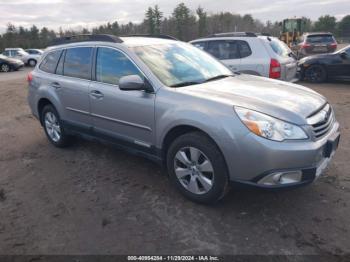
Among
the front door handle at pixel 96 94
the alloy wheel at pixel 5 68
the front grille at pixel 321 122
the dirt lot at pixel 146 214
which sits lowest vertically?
the dirt lot at pixel 146 214

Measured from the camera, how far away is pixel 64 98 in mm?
5199

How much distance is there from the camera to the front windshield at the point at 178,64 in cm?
407

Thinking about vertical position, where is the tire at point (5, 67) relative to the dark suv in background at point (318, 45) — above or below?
below

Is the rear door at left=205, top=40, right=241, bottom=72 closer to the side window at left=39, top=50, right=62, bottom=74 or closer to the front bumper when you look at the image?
the side window at left=39, top=50, right=62, bottom=74

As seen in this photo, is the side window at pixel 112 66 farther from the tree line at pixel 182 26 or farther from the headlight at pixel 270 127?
the tree line at pixel 182 26

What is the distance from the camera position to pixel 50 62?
18.6 feet

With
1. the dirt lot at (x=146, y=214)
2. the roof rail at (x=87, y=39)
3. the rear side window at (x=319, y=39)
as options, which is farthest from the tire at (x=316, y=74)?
the roof rail at (x=87, y=39)

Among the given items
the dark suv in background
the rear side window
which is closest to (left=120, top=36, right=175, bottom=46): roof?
the dark suv in background

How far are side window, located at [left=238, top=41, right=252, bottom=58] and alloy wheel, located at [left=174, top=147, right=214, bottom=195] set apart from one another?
17.2 feet

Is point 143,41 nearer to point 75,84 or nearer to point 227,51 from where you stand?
point 75,84

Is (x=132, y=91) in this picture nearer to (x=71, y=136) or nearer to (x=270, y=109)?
(x=270, y=109)

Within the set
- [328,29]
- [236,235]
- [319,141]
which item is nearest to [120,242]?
[236,235]

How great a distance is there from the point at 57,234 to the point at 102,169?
1.58 m

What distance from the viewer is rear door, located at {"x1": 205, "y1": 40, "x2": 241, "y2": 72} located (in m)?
8.37
